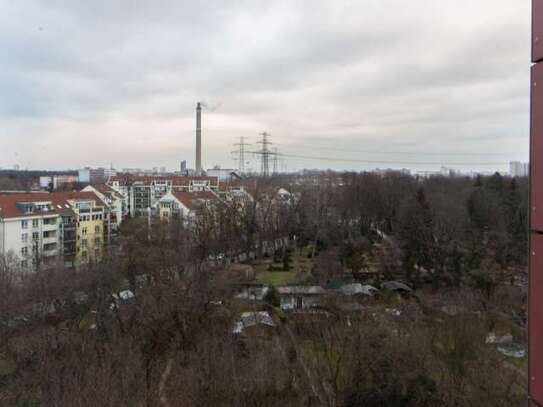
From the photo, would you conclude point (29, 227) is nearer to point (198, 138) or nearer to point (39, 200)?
point (39, 200)

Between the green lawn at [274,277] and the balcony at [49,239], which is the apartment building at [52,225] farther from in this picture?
the green lawn at [274,277]

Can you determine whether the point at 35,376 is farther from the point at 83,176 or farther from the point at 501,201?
the point at 83,176

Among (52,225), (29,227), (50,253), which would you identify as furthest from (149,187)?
(50,253)

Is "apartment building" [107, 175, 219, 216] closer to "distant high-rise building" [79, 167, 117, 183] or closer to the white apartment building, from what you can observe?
the white apartment building

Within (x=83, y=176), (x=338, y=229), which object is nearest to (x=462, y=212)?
(x=338, y=229)

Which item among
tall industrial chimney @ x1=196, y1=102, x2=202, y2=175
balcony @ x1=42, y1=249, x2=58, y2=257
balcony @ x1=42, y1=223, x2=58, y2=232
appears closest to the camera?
balcony @ x1=42, y1=249, x2=58, y2=257

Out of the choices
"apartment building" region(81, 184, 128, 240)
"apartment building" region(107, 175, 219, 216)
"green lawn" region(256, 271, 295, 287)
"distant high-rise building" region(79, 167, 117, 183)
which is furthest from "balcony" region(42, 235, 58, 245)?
"distant high-rise building" region(79, 167, 117, 183)
